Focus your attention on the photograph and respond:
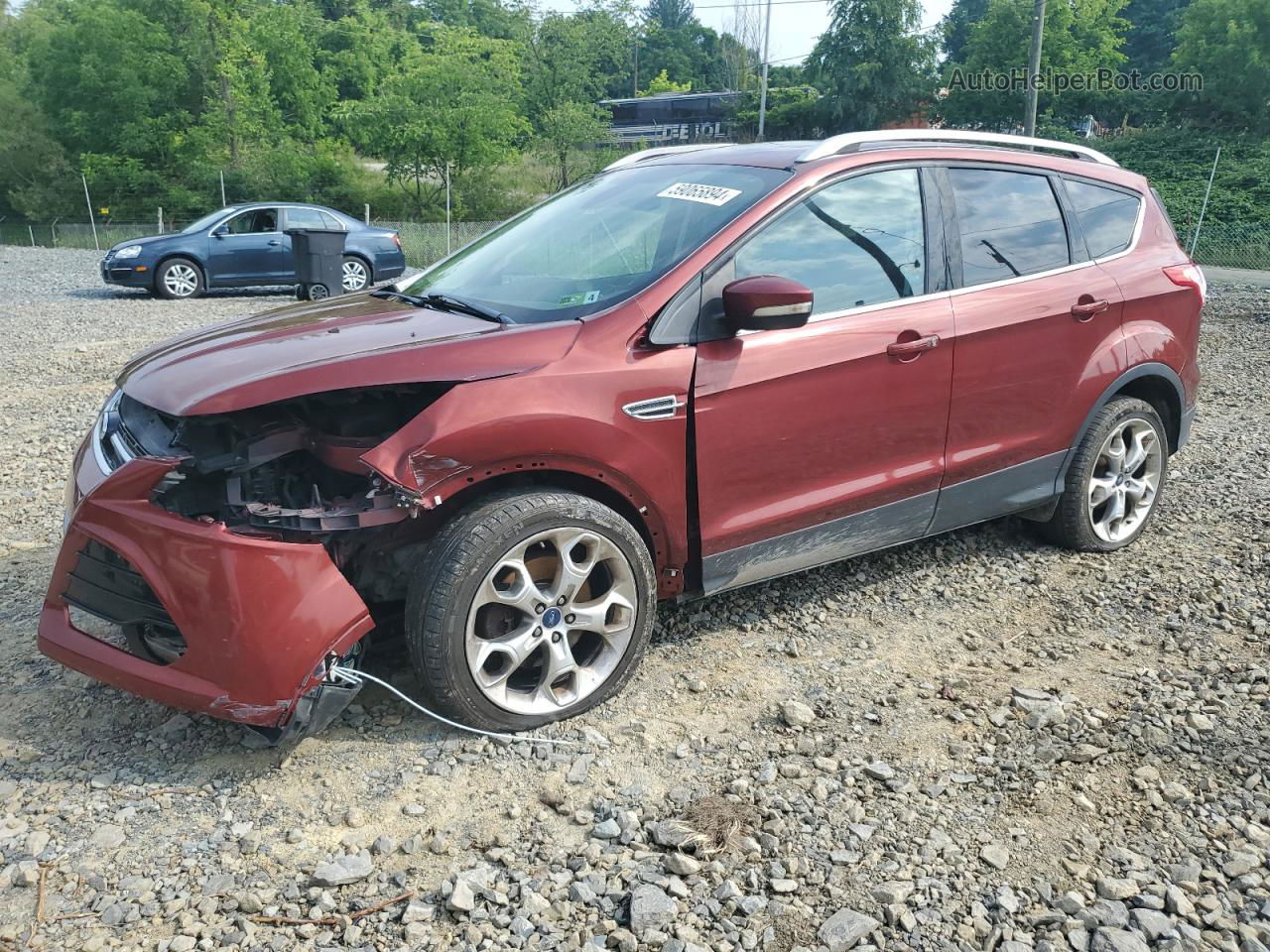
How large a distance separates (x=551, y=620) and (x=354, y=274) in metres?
14.4

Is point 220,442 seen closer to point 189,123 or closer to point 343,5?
point 189,123

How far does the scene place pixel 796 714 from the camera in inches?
133

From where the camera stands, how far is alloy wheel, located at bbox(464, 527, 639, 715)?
3.11m

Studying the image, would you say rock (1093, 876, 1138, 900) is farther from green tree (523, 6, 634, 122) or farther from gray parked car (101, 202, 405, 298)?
green tree (523, 6, 634, 122)

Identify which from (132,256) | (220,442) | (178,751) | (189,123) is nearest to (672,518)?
(220,442)

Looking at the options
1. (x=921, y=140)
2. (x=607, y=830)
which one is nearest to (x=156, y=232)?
(x=921, y=140)

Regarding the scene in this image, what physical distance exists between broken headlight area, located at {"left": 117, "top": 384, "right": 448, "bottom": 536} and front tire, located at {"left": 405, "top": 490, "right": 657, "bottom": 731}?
253 millimetres

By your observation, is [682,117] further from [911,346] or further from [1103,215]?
[911,346]

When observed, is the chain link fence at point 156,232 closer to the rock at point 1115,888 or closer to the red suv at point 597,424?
the red suv at point 597,424

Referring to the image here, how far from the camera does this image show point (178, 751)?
3.13m

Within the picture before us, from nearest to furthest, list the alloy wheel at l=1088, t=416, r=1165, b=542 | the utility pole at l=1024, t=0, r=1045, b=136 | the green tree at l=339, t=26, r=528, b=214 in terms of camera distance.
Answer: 1. the alloy wheel at l=1088, t=416, r=1165, b=542
2. the utility pole at l=1024, t=0, r=1045, b=136
3. the green tree at l=339, t=26, r=528, b=214

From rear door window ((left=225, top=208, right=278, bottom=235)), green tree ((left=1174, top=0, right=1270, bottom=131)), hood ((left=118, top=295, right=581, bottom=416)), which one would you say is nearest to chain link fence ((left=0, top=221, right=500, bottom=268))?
rear door window ((left=225, top=208, right=278, bottom=235))

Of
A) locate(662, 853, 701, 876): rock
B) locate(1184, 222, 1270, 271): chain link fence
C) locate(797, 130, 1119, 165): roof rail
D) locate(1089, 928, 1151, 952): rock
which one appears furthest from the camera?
locate(1184, 222, 1270, 271): chain link fence

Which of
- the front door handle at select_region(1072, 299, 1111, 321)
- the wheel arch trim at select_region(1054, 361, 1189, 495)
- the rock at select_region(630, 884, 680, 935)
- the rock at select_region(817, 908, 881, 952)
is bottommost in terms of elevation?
the rock at select_region(817, 908, 881, 952)
